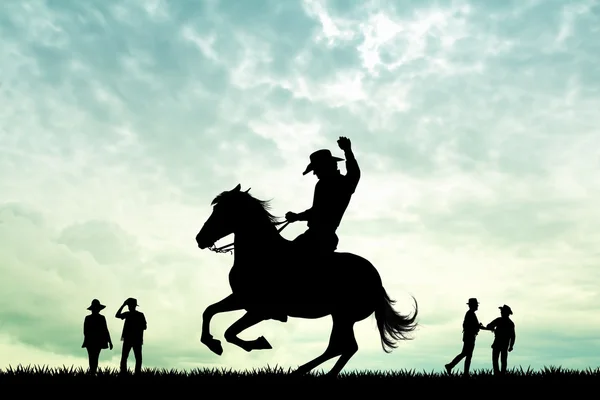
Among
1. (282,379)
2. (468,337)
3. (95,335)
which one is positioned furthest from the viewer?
(468,337)

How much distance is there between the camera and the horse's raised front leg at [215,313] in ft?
35.7

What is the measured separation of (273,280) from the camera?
10930mm

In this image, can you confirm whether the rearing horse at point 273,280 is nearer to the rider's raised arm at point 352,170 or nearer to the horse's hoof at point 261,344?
the horse's hoof at point 261,344

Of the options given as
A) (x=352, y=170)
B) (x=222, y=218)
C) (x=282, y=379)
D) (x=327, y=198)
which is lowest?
(x=282, y=379)

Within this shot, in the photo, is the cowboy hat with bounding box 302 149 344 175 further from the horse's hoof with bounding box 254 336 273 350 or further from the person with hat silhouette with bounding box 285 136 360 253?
the horse's hoof with bounding box 254 336 273 350

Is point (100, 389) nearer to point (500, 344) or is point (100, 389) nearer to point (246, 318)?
point (246, 318)

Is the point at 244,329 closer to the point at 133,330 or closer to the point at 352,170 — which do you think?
the point at 352,170

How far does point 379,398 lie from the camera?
9.33 meters

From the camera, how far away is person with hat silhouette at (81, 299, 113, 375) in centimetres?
1442

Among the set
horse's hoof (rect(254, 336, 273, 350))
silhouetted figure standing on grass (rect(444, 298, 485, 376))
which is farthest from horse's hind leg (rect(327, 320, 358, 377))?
silhouetted figure standing on grass (rect(444, 298, 485, 376))

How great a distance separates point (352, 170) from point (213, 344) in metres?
3.17

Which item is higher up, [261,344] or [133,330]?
[133,330]

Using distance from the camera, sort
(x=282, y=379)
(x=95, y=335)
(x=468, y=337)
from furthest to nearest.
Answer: (x=468, y=337) < (x=95, y=335) < (x=282, y=379)

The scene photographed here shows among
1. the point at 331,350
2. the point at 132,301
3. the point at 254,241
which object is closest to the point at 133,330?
the point at 132,301
